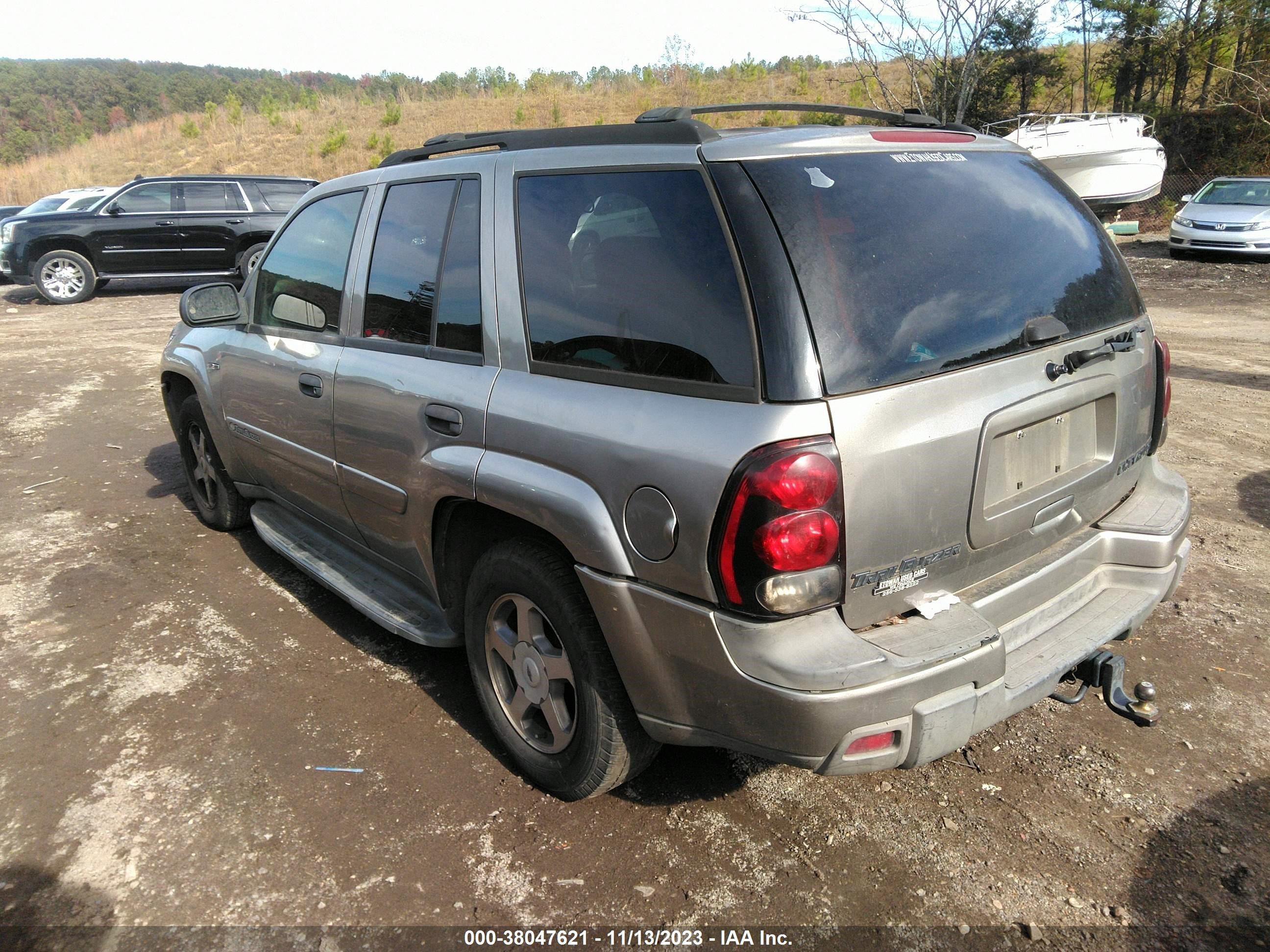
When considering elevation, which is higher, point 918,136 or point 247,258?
point 918,136

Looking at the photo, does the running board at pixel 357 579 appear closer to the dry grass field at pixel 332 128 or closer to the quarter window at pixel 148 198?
the quarter window at pixel 148 198

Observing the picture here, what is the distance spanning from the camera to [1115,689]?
2502mm

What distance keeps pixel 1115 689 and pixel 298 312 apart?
11.0 ft

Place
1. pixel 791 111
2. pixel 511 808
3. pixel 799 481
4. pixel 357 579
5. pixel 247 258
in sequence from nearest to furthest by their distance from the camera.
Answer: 1. pixel 799 481
2. pixel 511 808
3. pixel 791 111
4. pixel 357 579
5. pixel 247 258

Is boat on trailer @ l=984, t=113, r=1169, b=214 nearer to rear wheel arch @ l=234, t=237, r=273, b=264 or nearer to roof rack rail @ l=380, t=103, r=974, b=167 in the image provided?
rear wheel arch @ l=234, t=237, r=273, b=264

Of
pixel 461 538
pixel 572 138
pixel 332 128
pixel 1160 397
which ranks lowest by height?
pixel 461 538

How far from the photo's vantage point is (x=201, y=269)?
15.1 metres

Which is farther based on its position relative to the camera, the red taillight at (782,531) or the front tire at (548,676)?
the front tire at (548,676)

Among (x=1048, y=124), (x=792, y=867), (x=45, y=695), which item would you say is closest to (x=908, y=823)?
(x=792, y=867)

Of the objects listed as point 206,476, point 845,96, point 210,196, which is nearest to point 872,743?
point 206,476

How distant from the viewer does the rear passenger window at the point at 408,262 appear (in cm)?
301

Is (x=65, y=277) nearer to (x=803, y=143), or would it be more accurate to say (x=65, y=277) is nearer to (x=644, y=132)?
(x=644, y=132)

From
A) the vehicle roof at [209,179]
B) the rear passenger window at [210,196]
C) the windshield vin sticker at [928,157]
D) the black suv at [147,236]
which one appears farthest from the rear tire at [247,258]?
the windshield vin sticker at [928,157]

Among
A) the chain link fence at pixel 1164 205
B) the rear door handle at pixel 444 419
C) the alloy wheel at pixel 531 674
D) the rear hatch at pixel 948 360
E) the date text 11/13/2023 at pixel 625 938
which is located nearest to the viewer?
the rear hatch at pixel 948 360
